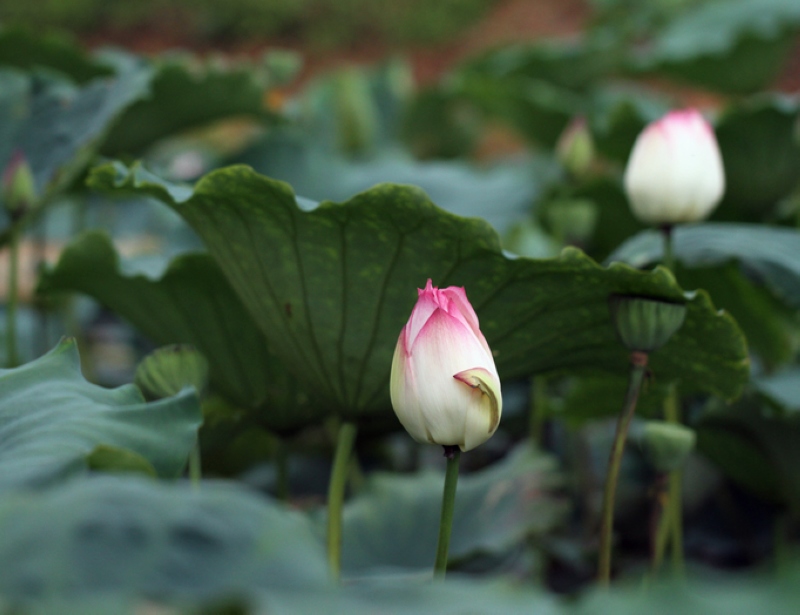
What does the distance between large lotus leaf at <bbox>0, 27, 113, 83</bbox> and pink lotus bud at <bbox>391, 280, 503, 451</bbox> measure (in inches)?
32.4

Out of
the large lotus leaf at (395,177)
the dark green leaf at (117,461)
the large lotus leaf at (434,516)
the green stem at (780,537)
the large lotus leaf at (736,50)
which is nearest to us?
the dark green leaf at (117,461)

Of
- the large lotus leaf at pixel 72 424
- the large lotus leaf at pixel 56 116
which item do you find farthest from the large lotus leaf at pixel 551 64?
the large lotus leaf at pixel 72 424

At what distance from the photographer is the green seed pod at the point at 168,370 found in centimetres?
49

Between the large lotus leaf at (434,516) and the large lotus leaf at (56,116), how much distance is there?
0.39 meters

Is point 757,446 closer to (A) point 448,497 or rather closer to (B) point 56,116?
(A) point 448,497

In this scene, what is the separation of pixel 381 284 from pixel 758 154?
634mm

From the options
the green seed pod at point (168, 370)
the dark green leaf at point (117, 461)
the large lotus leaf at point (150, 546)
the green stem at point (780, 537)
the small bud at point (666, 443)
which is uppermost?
the green seed pod at point (168, 370)

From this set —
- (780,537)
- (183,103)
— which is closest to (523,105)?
(183,103)

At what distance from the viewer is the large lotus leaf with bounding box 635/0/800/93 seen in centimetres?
152

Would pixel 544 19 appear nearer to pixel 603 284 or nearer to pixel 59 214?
pixel 59 214

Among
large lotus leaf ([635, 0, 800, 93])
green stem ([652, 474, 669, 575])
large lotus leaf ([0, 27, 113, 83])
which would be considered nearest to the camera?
green stem ([652, 474, 669, 575])

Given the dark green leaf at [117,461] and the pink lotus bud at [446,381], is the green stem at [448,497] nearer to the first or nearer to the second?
the pink lotus bud at [446,381]

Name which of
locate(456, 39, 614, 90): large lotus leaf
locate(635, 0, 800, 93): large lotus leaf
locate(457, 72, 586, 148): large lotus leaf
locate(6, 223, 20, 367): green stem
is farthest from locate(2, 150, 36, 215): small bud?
locate(635, 0, 800, 93): large lotus leaf

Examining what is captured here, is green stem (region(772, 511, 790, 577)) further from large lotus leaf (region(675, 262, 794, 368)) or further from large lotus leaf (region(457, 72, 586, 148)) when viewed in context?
large lotus leaf (region(457, 72, 586, 148))
